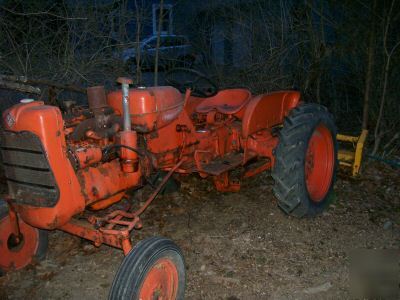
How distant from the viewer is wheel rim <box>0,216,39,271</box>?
2.58m

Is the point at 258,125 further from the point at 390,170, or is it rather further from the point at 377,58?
the point at 377,58

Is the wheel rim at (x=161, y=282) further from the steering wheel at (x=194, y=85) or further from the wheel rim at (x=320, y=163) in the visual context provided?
the wheel rim at (x=320, y=163)

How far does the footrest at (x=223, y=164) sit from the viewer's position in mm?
3221

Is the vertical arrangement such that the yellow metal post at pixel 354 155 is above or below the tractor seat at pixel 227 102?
below

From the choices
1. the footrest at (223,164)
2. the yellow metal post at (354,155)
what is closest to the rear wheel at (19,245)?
the footrest at (223,164)

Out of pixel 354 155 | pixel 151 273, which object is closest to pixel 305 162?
pixel 354 155

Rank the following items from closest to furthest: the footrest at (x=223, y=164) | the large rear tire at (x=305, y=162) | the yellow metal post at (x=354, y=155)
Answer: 1. the large rear tire at (x=305, y=162)
2. the footrest at (x=223, y=164)
3. the yellow metal post at (x=354, y=155)

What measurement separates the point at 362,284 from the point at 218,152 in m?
1.63

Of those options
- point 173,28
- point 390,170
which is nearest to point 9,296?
point 390,170

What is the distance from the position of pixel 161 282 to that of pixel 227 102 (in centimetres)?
208

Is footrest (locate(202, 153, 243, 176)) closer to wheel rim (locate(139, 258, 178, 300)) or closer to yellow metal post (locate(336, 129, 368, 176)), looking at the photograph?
wheel rim (locate(139, 258, 178, 300))

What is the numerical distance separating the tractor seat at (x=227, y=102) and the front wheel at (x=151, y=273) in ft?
5.37

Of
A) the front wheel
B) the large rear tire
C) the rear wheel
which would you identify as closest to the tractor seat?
the large rear tire

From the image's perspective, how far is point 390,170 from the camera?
4.59 meters
